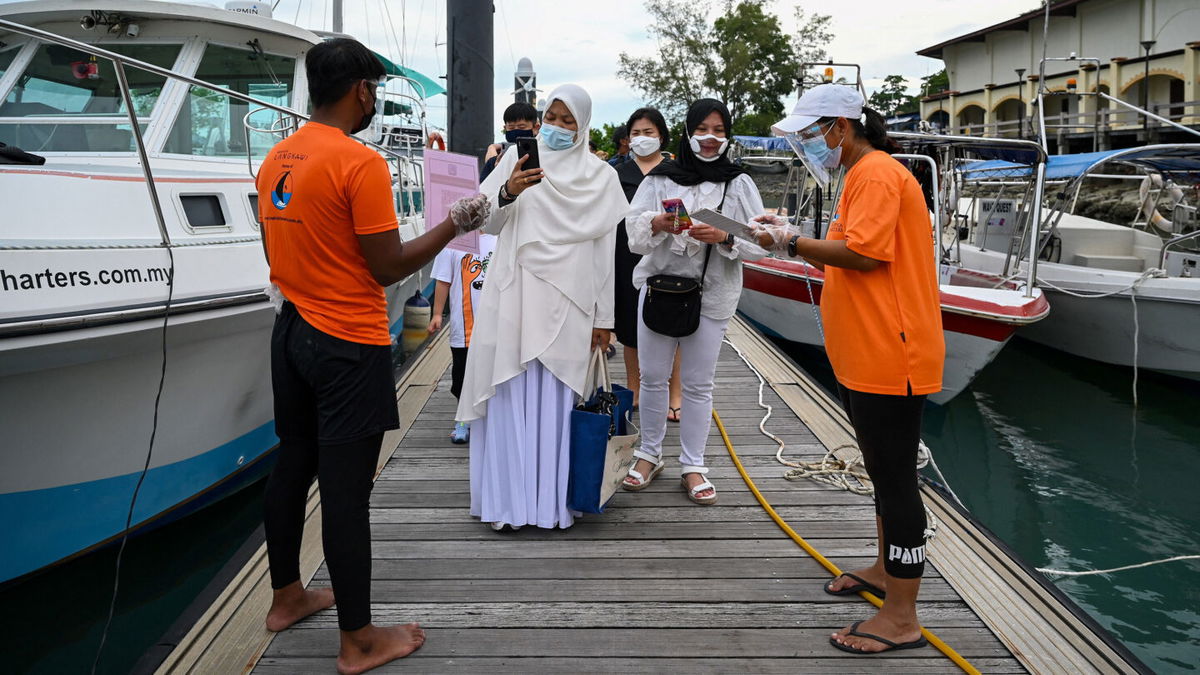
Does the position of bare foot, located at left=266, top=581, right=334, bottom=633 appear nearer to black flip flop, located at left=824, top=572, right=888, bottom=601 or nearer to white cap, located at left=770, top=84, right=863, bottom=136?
black flip flop, located at left=824, top=572, right=888, bottom=601

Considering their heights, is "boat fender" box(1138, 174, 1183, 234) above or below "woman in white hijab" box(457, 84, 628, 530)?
above

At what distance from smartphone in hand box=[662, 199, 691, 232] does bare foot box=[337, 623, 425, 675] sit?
1.83m

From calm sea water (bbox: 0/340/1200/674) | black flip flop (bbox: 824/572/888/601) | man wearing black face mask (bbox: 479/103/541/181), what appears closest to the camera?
black flip flop (bbox: 824/572/888/601)

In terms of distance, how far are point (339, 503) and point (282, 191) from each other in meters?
0.86

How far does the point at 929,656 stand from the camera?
2512 millimetres

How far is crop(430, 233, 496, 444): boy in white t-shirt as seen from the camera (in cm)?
451

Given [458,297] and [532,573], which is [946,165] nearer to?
[458,297]

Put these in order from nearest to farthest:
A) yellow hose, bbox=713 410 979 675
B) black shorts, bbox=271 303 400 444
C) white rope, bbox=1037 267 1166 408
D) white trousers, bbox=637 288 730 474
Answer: black shorts, bbox=271 303 400 444, yellow hose, bbox=713 410 979 675, white trousers, bbox=637 288 730 474, white rope, bbox=1037 267 1166 408

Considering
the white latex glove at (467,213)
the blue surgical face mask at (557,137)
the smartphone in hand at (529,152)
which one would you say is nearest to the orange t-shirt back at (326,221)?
the white latex glove at (467,213)

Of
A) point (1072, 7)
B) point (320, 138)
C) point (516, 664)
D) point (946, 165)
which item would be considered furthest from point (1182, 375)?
point (1072, 7)

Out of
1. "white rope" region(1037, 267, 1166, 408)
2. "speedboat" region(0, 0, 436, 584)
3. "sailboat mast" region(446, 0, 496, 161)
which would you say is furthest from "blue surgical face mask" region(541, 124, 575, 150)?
"white rope" region(1037, 267, 1166, 408)

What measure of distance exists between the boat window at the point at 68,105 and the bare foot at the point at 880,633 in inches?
198

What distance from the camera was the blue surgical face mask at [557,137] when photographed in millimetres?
3201

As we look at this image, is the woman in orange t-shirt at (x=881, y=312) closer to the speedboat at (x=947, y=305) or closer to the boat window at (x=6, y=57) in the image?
the speedboat at (x=947, y=305)
